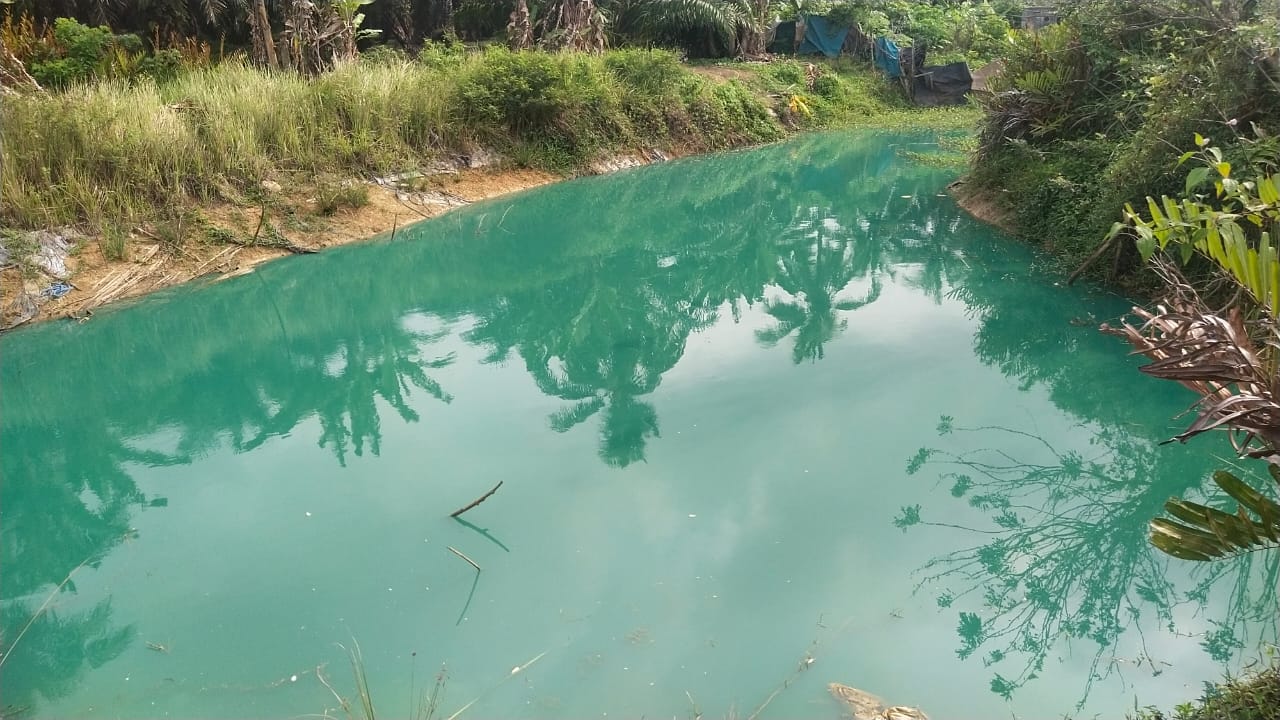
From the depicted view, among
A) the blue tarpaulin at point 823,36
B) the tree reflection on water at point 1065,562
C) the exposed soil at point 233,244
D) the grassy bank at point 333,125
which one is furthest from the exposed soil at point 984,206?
the blue tarpaulin at point 823,36

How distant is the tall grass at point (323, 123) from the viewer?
8.69m

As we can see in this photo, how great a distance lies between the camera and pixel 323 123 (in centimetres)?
1138

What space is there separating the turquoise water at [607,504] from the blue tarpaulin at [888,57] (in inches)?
619

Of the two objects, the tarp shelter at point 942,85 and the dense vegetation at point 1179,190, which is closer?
the dense vegetation at point 1179,190

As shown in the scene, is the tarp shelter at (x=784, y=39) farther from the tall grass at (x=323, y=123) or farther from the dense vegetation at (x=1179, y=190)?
the dense vegetation at (x=1179, y=190)

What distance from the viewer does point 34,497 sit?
514 cm

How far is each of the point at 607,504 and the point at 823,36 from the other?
2185cm

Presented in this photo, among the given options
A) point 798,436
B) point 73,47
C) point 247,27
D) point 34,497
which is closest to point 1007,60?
point 798,436

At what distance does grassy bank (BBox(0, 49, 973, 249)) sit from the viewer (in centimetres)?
869

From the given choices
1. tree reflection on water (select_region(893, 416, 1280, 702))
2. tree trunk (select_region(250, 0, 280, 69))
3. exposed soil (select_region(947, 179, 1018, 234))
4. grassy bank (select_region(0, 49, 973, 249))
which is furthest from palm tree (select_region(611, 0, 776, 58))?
tree reflection on water (select_region(893, 416, 1280, 702))

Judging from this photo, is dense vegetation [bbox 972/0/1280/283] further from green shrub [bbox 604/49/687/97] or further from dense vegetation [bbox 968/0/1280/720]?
green shrub [bbox 604/49/687/97]

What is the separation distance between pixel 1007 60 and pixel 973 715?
29.7 ft

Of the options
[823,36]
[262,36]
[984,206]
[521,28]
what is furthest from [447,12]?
[984,206]

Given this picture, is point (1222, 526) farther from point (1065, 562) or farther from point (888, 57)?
point (888, 57)
